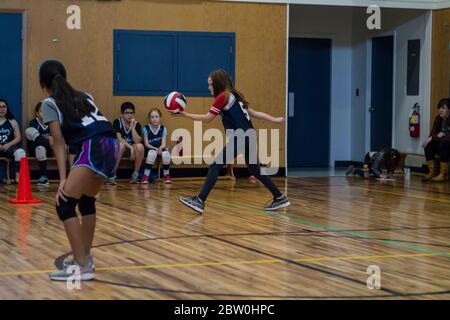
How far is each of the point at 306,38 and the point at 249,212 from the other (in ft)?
27.6

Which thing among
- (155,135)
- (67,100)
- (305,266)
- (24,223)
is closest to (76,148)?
(67,100)

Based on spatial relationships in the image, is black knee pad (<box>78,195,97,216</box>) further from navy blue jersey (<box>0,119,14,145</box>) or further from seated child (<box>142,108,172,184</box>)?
seated child (<box>142,108,172,184</box>)

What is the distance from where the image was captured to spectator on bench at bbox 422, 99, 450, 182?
49.1 feet

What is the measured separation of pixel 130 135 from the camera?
14.6 meters

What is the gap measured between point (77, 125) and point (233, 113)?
4236 millimetres

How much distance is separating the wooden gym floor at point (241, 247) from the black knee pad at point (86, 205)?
1.64 ft

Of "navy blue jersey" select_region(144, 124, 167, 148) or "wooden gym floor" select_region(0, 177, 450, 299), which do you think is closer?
"wooden gym floor" select_region(0, 177, 450, 299)

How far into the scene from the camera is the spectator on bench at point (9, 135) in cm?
1369

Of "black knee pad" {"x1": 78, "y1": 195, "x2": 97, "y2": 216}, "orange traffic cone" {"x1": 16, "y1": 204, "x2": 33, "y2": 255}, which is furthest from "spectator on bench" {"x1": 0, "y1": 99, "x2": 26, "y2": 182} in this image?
"black knee pad" {"x1": 78, "y1": 195, "x2": 97, "y2": 216}

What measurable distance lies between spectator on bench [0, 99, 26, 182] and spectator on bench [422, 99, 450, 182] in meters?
7.22

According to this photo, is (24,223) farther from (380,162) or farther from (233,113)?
(380,162)

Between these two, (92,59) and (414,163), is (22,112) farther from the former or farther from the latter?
(414,163)

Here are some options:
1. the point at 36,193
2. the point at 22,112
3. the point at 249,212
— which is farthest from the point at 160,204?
the point at 22,112

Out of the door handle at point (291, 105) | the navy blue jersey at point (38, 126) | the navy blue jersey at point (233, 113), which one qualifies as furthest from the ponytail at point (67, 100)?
the door handle at point (291, 105)
